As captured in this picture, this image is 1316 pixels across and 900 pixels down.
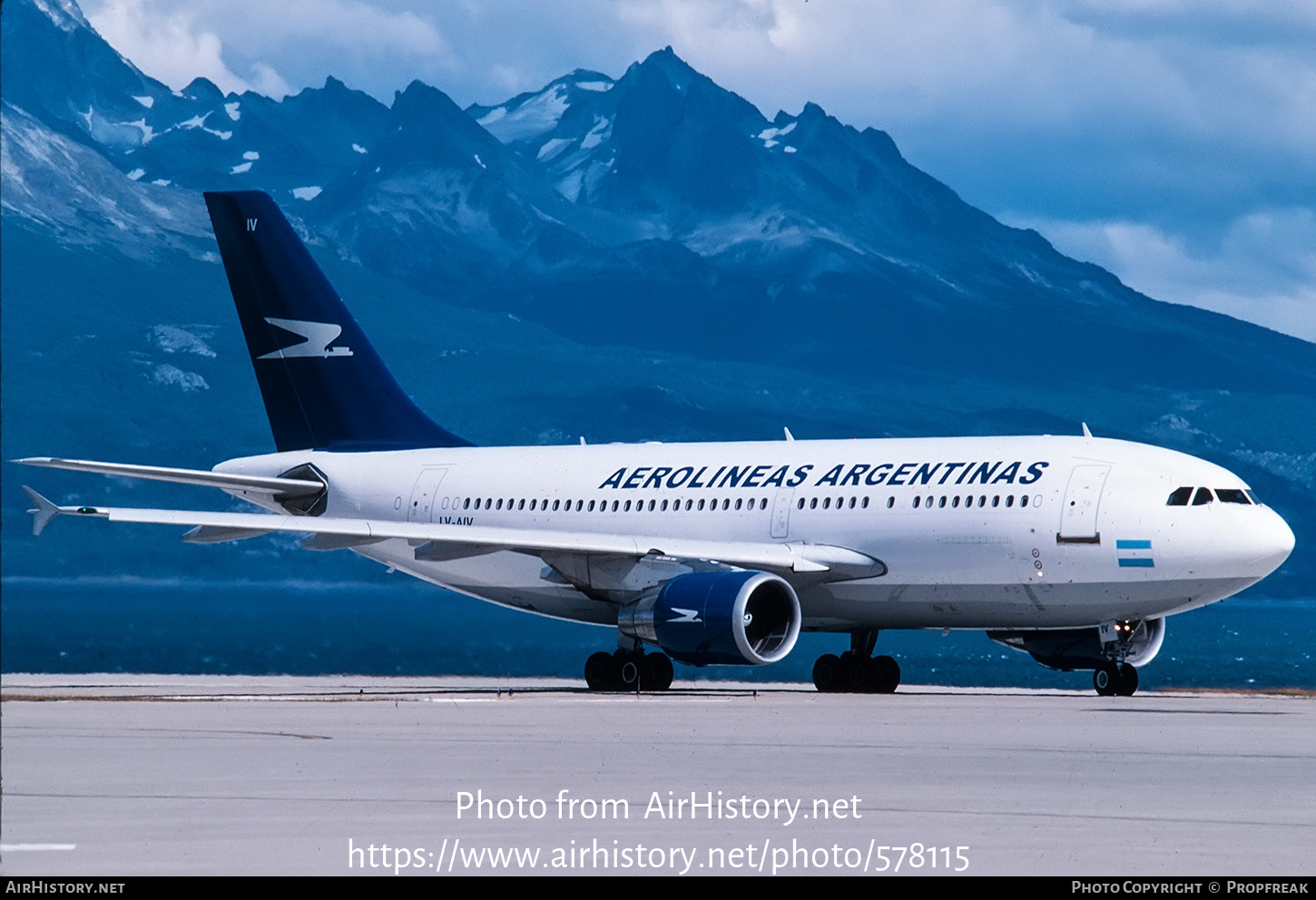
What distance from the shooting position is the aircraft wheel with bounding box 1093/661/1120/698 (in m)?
30.8

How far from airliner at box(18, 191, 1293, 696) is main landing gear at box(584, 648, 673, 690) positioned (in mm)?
35

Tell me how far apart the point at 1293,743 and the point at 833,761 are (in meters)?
5.67

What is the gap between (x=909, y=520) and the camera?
102ft

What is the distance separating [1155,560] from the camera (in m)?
29.3

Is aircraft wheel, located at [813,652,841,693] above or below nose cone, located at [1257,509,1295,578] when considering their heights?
below

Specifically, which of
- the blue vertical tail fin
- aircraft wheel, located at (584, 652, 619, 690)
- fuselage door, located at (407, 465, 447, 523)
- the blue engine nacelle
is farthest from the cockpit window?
the blue vertical tail fin

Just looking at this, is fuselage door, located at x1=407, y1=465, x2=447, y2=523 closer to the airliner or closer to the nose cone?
the airliner

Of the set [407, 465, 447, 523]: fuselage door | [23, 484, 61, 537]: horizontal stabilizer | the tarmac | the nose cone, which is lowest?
the tarmac

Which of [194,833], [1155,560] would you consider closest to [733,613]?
[1155,560]

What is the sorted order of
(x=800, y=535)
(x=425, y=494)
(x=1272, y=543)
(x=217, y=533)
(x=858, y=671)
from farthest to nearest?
(x=425, y=494), (x=858, y=671), (x=800, y=535), (x=217, y=533), (x=1272, y=543)

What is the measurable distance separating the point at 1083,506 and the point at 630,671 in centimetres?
731

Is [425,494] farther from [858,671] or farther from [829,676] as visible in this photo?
[858,671]

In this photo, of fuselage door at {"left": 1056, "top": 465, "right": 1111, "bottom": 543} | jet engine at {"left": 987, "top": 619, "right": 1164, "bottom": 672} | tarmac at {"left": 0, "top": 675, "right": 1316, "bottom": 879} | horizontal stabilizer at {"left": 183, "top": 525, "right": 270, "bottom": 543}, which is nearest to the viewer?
tarmac at {"left": 0, "top": 675, "right": 1316, "bottom": 879}

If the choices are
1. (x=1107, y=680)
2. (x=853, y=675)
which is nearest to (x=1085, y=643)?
(x=1107, y=680)
